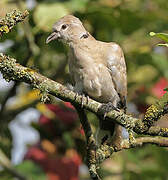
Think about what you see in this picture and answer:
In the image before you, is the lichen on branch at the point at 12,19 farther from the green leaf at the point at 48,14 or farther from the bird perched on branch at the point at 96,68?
the green leaf at the point at 48,14

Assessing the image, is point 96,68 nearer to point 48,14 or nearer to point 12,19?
point 48,14

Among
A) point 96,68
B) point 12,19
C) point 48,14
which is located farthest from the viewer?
point 48,14

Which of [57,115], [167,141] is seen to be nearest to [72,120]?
[57,115]

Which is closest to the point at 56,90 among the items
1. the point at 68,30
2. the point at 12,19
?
the point at 12,19

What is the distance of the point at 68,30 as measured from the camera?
11.5 ft

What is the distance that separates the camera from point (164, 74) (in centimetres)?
404

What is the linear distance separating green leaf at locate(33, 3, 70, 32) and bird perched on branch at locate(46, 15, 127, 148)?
81 millimetres

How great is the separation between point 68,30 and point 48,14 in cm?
18

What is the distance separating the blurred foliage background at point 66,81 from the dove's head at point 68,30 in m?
0.08

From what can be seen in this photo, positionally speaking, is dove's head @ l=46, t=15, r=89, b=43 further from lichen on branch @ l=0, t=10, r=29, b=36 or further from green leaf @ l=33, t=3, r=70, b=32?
lichen on branch @ l=0, t=10, r=29, b=36

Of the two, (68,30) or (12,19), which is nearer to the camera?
(12,19)

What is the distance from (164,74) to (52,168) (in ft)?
3.97

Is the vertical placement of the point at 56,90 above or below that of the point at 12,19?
below

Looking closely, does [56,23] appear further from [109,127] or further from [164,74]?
[164,74]
